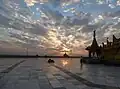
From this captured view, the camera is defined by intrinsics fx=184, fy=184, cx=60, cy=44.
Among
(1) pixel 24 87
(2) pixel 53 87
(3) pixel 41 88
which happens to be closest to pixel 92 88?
(2) pixel 53 87

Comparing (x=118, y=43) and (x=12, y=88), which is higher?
(x=118, y=43)

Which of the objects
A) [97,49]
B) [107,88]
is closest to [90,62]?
[97,49]

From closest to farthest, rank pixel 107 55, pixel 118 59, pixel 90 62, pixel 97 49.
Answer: pixel 118 59 < pixel 107 55 < pixel 90 62 < pixel 97 49

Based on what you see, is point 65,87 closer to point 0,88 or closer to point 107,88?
point 107,88

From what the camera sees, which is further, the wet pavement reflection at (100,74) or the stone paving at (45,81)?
the wet pavement reflection at (100,74)

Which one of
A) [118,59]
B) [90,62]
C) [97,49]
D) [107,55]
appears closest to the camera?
[118,59]

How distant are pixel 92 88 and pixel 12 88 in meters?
5.26

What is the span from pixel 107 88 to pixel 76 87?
6.83 feet

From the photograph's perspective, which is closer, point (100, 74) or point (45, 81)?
point (45, 81)

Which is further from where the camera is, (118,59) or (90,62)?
(90,62)

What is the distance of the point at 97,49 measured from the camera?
64.4 metres

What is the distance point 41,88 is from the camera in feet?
39.9

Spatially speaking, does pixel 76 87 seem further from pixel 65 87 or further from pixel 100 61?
pixel 100 61

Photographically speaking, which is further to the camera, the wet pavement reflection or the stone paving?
the wet pavement reflection
